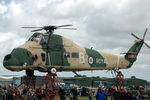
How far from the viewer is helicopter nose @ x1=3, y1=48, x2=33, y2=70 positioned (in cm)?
2455

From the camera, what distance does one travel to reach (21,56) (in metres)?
25.1

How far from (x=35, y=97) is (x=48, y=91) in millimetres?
1578

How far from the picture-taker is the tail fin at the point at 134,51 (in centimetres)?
3550

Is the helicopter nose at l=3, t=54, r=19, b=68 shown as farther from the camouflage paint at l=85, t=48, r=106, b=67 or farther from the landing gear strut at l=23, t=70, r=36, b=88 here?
the camouflage paint at l=85, t=48, r=106, b=67

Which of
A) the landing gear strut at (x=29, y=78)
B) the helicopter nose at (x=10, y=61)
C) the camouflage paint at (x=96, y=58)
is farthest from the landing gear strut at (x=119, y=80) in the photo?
the helicopter nose at (x=10, y=61)

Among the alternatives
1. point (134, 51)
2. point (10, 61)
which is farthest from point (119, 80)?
point (10, 61)

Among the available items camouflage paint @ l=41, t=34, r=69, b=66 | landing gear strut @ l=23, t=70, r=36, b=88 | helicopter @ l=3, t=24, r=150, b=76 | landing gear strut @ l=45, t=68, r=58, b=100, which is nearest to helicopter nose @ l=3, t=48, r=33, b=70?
helicopter @ l=3, t=24, r=150, b=76

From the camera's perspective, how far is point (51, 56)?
2686 centimetres

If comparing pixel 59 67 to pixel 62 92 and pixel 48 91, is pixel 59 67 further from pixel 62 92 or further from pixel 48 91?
pixel 48 91

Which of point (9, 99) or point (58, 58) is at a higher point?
point (58, 58)

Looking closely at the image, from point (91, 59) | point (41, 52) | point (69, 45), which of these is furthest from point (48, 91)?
point (91, 59)

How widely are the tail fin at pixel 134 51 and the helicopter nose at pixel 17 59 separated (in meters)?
13.9

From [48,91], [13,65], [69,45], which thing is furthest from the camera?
[69,45]

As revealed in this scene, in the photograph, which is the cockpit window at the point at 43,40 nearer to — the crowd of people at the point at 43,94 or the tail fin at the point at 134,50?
the crowd of people at the point at 43,94
